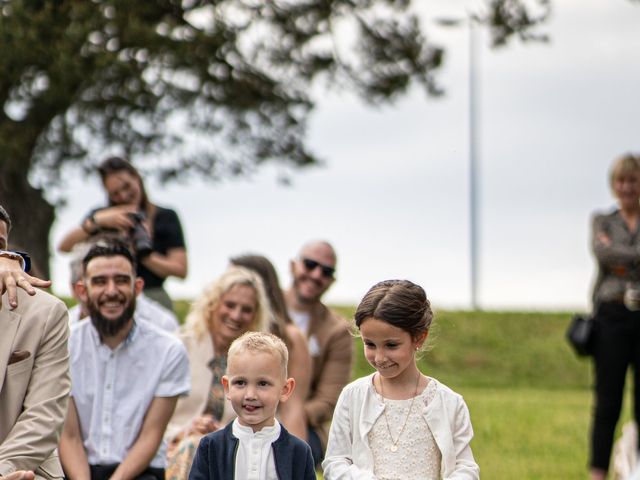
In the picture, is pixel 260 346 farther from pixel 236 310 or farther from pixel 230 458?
pixel 236 310

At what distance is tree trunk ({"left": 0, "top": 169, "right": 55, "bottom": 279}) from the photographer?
22094 mm

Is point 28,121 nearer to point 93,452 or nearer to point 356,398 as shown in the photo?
point 93,452

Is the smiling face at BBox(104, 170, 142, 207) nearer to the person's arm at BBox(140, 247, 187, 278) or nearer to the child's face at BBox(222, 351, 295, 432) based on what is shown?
the person's arm at BBox(140, 247, 187, 278)

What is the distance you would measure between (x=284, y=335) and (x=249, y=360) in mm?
2506

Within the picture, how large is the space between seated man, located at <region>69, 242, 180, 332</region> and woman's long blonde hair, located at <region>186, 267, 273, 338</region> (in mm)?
330

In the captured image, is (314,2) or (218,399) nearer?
(218,399)

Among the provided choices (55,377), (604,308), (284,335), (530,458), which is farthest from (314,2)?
(55,377)

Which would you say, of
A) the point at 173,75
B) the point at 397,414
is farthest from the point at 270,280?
the point at 173,75

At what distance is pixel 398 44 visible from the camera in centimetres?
2325

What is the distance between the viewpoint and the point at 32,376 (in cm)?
564

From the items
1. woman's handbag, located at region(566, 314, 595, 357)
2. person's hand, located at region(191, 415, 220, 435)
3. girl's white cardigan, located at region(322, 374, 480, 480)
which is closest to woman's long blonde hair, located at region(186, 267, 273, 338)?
person's hand, located at region(191, 415, 220, 435)

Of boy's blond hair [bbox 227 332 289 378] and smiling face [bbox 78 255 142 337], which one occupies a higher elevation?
smiling face [bbox 78 255 142 337]

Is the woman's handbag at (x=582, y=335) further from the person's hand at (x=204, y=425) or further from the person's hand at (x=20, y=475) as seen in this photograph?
the person's hand at (x=20, y=475)

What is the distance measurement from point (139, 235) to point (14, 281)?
3.43 metres
